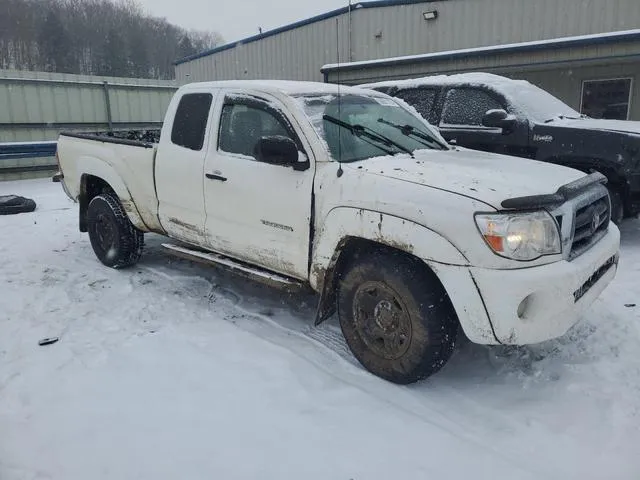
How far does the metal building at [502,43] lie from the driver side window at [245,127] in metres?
5.34

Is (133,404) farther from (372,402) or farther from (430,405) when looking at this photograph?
(430,405)

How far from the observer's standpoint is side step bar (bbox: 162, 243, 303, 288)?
12.4 ft

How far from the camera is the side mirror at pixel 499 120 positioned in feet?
19.7

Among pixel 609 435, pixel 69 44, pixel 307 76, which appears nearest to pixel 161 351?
pixel 609 435

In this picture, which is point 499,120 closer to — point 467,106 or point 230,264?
point 467,106

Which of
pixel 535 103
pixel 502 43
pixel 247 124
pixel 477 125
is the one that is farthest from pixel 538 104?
pixel 502 43

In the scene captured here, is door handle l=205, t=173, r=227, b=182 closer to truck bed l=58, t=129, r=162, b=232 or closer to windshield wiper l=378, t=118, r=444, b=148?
truck bed l=58, t=129, r=162, b=232

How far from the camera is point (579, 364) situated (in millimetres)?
3346

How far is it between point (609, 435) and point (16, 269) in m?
5.57

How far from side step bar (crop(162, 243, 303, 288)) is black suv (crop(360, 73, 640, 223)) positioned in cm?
306

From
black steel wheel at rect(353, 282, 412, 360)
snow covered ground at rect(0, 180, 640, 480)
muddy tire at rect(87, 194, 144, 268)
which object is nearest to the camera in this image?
snow covered ground at rect(0, 180, 640, 480)

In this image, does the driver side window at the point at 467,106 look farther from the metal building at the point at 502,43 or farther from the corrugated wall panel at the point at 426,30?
the corrugated wall panel at the point at 426,30

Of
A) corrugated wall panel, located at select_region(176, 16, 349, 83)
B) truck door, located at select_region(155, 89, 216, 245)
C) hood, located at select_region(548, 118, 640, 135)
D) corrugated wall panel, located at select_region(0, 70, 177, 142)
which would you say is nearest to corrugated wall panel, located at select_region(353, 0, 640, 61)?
corrugated wall panel, located at select_region(176, 16, 349, 83)

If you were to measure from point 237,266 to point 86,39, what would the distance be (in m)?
56.8
